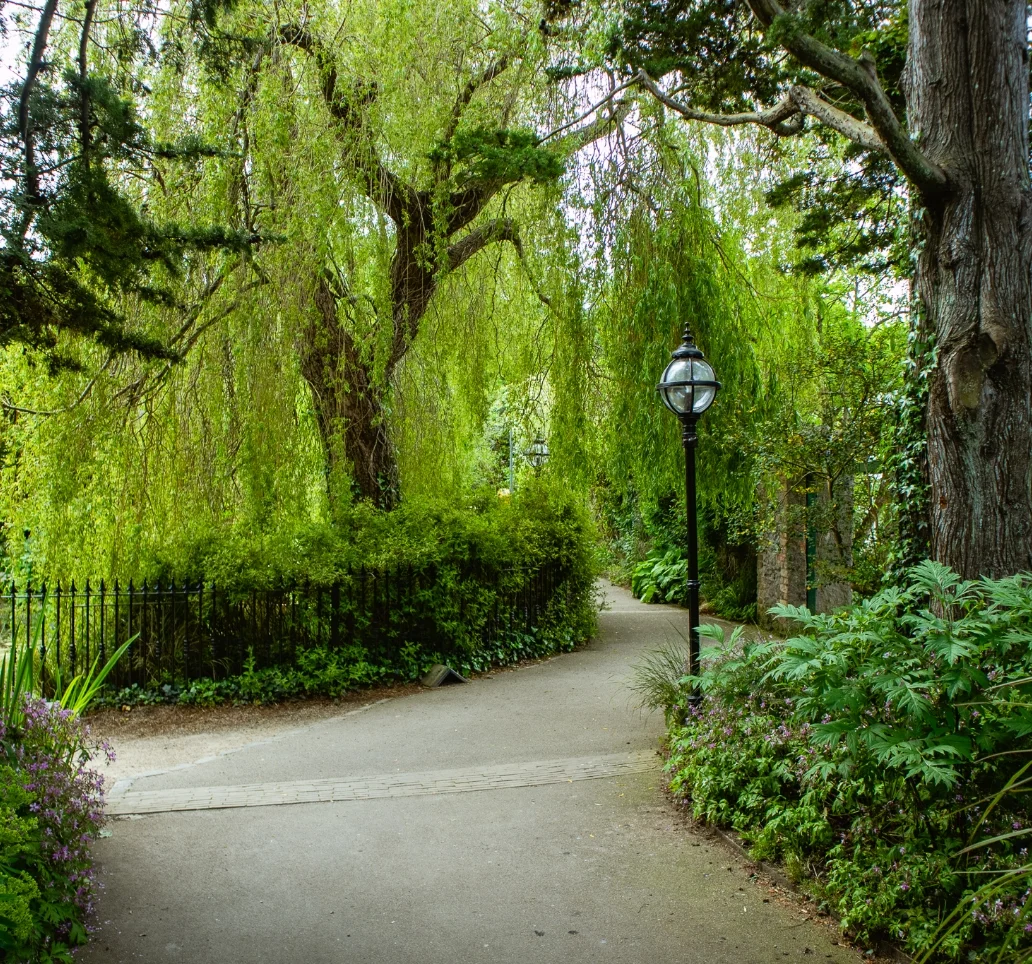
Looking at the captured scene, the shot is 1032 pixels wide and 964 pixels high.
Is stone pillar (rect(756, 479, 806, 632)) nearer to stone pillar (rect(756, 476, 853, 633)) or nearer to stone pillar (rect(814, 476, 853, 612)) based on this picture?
stone pillar (rect(756, 476, 853, 633))

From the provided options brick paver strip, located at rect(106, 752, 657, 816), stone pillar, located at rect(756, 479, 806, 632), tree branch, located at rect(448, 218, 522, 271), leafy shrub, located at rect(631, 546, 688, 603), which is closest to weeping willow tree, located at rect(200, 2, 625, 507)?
tree branch, located at rect(448, 218, 522, 271)

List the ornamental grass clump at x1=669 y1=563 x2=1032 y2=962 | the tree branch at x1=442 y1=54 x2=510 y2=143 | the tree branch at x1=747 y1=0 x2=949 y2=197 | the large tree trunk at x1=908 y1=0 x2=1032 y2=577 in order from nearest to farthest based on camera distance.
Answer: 1. the ornamental grass clump at x1=669 y1=563 x2=1032 y2=962
2. the tree branch at x1=747 y1=0 x2=949 y2=197
3. the large tree trunk at x1=908 y1=0 x2=1032 y2=577
4. the tree branch at x1=442 y1=54 x2=510 y2=143

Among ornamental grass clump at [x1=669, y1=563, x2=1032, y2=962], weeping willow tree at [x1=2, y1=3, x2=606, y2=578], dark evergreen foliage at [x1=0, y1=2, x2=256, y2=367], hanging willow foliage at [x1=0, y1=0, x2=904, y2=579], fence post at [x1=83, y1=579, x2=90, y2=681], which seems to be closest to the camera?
ornamental grass clump at [x1=669, y1=563, x2=1032, y2=962]

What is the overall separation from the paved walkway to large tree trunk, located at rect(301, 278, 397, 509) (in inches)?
131

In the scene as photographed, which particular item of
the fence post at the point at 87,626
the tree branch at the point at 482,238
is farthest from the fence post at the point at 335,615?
the tree branch at the point at 482,238

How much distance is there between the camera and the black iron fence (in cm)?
897

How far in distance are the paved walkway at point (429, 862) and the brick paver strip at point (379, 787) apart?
0.02 meters

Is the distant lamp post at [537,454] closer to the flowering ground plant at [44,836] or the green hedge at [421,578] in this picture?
the green hedge at [421,578]

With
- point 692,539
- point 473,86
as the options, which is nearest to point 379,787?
point 692,539

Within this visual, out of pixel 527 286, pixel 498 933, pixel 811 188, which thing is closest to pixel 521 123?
pixel 527 286

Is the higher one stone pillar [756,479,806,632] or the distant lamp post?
the distant lamp post

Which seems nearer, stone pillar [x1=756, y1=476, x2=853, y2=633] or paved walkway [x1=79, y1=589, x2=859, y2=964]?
paved walkway [x1=79, y1=589, x2=859, y2=964]

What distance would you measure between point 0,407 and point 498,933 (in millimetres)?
7392

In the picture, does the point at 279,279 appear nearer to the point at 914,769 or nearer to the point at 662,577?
the point at 914,769
